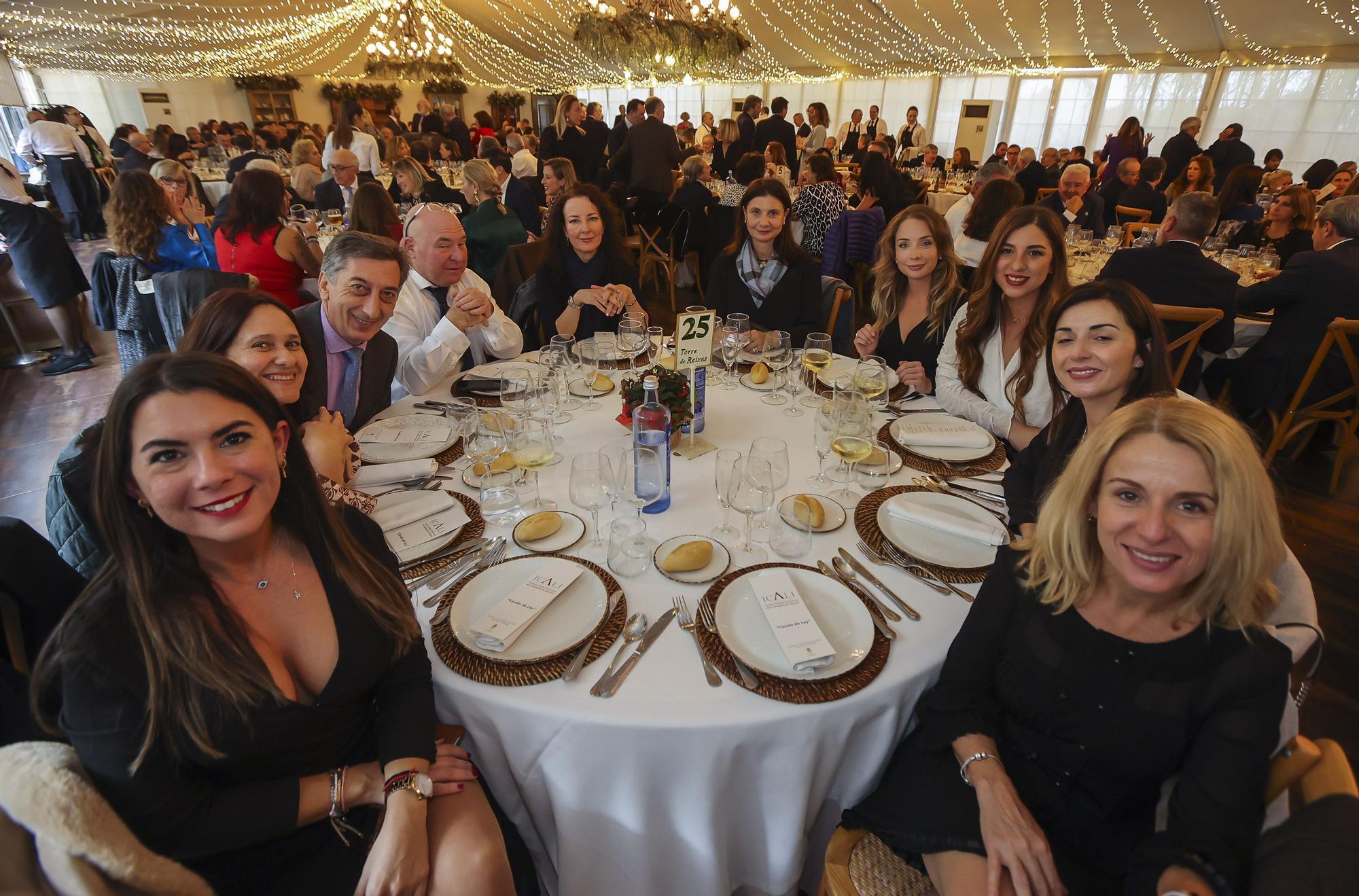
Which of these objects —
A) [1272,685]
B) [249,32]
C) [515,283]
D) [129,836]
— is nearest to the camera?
[129,836]

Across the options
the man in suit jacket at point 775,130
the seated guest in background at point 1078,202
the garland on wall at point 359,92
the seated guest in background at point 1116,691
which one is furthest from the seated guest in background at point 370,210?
the garland on wall at point 359,92

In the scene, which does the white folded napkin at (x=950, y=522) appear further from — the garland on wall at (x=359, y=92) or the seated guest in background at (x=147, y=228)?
the garland on wall at (x=359, y=92)

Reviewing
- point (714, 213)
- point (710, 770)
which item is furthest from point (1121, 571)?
point (714, 213)

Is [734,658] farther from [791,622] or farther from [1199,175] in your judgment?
[1199,175]

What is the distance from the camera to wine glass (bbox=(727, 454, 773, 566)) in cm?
141

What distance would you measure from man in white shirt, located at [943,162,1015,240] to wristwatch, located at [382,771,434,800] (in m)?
4.55

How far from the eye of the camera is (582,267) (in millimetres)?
3324

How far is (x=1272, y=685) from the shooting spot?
105cm

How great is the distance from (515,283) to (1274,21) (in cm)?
1150

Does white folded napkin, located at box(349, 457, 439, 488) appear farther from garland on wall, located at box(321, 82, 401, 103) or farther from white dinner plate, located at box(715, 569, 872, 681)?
garland on wall, located at box(321, 82, 401, 103)

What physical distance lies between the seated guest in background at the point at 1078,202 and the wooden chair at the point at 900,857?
559 centimetres

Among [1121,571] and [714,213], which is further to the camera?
[714,213]

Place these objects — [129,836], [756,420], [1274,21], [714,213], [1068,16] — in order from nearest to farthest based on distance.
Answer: [129,836]
[756,420]
[714,213]
[1274,21]
[1068,16]

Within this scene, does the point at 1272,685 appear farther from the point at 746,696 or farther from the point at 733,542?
the point at 733,542
